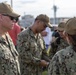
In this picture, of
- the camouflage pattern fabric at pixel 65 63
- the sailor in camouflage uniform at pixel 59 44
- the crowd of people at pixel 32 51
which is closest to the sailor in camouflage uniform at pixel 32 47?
the crowd of people at pixel 32 51

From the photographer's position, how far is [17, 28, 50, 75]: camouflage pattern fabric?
216 inches

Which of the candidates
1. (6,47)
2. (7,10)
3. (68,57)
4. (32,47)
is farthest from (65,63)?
(32,47)

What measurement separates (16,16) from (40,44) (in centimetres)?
182

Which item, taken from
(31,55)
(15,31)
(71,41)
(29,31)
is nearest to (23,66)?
(31,55)

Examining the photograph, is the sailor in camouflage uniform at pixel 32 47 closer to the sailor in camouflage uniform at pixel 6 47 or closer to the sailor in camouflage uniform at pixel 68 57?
the sailor in camouflage uniform at pixel 6 47

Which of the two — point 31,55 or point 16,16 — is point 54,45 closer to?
point 31,55

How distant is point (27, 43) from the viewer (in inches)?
216

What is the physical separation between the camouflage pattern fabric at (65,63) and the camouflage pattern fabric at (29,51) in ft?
7.07

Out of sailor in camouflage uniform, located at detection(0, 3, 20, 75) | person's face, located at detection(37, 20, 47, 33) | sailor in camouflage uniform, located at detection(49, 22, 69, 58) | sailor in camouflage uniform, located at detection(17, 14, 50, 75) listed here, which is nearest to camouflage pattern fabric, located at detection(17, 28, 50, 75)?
sailor in camouflage uniform, located at detection(17, 14, 50, 75)

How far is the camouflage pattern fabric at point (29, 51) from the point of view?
550 centimetres

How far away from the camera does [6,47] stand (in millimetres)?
3986

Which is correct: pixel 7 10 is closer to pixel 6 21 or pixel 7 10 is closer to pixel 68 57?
pixel 6 21

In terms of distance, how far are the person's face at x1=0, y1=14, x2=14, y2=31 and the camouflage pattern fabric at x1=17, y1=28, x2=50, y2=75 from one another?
155 centimetres

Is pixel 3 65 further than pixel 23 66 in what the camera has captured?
No
